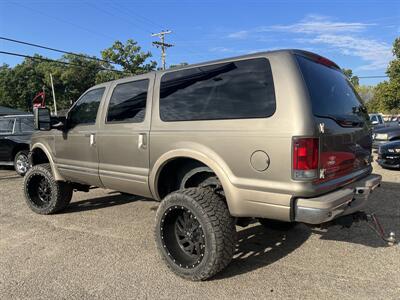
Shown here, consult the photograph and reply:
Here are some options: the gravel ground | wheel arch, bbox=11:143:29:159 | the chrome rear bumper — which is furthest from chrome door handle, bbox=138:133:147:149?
wheel arch, bbox=11:143:29:159

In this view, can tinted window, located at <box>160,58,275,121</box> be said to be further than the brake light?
Yes

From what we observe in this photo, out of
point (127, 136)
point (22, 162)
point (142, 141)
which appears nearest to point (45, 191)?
point (127, 136)

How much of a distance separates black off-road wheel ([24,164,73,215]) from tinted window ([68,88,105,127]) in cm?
98

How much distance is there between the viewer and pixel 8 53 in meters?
21.8

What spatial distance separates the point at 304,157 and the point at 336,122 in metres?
0.62

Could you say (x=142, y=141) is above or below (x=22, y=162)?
above

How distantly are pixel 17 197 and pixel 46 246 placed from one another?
3367mm

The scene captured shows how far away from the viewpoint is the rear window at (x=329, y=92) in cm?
335

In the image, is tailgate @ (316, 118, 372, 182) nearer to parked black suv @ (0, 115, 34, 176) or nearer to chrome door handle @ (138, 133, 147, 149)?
chrome door handle @ (138, 133, 147, 149)

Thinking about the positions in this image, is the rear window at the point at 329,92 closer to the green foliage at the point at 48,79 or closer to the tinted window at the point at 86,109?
the tinted window at the point at 86,109

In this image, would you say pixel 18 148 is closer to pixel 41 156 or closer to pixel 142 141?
pixel 41 156

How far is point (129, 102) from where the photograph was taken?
4.65m

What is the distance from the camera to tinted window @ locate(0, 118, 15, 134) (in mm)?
10975

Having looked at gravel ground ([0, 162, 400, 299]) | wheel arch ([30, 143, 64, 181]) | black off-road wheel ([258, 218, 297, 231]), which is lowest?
gravel ground ([0, 162, 400, 299])
